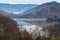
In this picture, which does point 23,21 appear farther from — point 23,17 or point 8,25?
point 8,25

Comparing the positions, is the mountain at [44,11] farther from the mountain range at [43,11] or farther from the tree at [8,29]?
the tree at [8,29]

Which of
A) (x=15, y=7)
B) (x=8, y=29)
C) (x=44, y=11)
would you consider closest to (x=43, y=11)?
(x=44, y=11)

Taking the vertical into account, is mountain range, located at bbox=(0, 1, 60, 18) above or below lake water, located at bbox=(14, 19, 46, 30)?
above

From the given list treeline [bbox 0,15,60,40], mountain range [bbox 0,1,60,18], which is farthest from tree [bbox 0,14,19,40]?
mountain range [bbox 0,1,60,18]

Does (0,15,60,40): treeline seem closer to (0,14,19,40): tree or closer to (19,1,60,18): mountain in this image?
(0,14,19,40): tree

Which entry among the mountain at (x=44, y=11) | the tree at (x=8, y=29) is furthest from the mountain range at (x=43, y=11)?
the tree at (x=8, y=29)

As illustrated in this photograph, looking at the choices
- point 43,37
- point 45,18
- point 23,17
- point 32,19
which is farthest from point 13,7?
point 43,37
